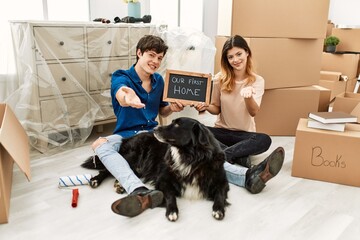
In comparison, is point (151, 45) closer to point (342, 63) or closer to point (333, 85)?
point (333, 85)

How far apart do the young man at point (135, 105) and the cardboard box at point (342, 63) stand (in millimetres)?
3025

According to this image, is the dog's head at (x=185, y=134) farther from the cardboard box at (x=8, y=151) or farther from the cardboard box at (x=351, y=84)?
the cardboard box at (x=351, y=84)

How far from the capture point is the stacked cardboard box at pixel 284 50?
2.62 m

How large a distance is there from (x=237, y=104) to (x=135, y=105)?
2.81 feet

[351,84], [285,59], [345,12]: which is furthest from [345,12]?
[285,59]

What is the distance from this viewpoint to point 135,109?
2.14m

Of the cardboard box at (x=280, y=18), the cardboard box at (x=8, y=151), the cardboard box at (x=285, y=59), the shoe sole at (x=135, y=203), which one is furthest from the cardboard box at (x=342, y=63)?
the cardboard box at (x=8, y=151)

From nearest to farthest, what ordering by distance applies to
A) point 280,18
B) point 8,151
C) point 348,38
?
point 8,151 → point 280,18 → point 348,38

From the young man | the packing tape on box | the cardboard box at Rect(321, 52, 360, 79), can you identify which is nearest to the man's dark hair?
the young man

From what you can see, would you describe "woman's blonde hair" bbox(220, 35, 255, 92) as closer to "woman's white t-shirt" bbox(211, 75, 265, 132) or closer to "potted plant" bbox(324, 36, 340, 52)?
"woman's white t-shirt" bbox(211, 75, 265, 132)

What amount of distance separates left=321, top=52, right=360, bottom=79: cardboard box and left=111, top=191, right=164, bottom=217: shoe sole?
11.6 feet

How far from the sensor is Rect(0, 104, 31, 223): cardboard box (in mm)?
1540

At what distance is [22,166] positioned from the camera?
1638mm

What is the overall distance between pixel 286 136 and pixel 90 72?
180 centimetres
